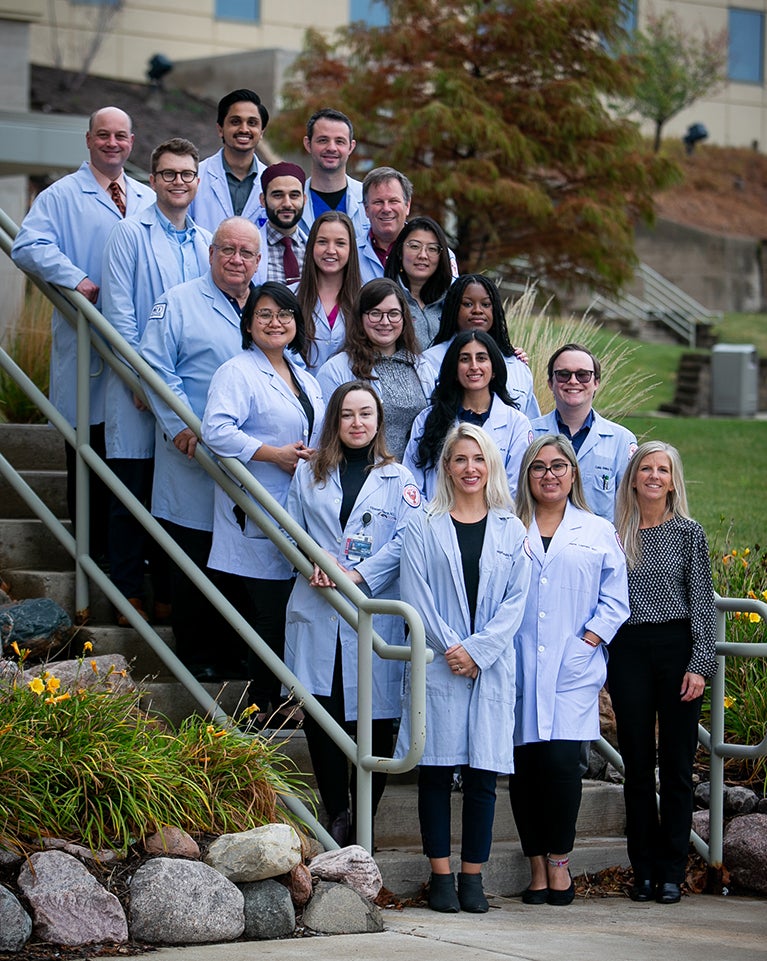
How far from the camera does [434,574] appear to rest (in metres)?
5.96

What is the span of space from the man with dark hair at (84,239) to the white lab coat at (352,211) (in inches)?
31.4

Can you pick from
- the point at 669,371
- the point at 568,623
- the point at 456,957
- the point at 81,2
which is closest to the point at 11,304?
the point at 568,623

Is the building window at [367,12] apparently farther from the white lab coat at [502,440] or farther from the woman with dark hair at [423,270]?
the white lab coat at [502,440]

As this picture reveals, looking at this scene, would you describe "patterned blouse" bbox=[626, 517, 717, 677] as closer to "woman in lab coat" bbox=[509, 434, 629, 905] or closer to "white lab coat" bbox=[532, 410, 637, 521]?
"woman in lab coat" bbox=[509, 434, 629, 905]

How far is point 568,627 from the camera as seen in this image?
6.18 meters

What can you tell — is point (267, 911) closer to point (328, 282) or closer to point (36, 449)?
point (328, 282)

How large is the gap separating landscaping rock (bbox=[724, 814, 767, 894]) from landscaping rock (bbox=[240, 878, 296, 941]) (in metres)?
2.44

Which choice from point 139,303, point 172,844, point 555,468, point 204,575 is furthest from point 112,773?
point 139,303

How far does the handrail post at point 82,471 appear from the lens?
6703 mm

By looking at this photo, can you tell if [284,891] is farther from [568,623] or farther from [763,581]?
[763,581]

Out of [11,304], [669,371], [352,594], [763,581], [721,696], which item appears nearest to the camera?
[352,594]

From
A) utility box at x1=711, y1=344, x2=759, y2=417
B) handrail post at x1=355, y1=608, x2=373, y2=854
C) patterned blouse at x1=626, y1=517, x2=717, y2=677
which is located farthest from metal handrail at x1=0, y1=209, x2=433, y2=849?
utility box at x1=711, y1=344, x2=759, y2=417

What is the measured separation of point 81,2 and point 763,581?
92.5 ft

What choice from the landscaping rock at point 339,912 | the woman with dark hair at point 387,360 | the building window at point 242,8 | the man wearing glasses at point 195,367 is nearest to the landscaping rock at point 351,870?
the landscaping rock at point 339,912
